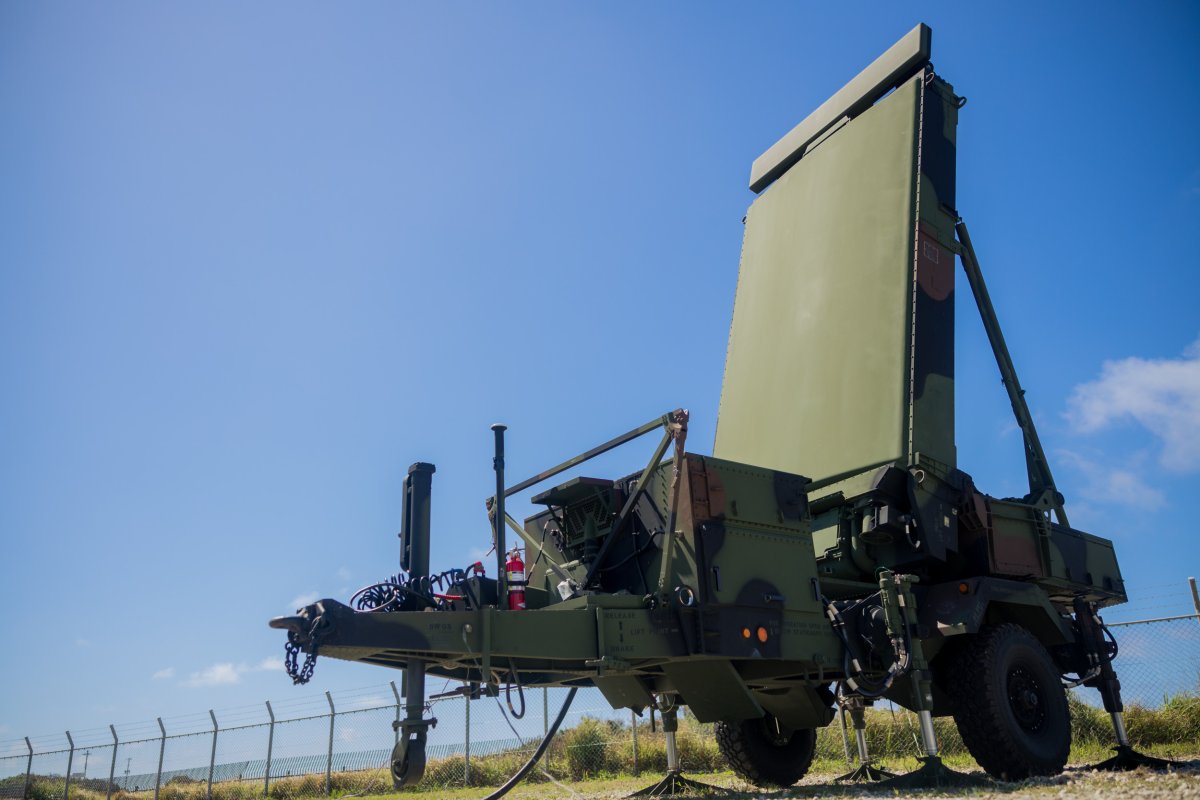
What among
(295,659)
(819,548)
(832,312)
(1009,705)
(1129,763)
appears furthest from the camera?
(832,312)

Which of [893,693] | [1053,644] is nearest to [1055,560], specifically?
[1053,644]

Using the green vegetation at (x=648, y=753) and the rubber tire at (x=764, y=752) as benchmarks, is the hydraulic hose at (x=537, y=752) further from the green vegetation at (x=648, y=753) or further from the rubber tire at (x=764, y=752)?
the green vegetation at (x=648, y=753)

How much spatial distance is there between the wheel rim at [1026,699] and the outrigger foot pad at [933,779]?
0.59 m

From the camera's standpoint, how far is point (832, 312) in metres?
8.41

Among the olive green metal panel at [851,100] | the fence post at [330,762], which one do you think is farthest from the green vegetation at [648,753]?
the olive green metal panel at [851,100]

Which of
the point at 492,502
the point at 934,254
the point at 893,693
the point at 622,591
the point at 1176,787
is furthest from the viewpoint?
the point at 934,254

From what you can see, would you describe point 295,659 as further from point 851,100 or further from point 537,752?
point 851,100

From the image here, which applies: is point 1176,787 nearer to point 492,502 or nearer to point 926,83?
point 492,502

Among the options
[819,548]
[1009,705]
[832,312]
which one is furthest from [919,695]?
[832,312]

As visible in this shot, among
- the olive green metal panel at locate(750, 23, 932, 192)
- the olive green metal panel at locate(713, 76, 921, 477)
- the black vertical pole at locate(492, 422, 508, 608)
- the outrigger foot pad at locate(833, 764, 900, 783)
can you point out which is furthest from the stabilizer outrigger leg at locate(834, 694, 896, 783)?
the olive green metal panel at locate(750, 23, 932, 192)

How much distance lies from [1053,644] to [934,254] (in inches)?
131

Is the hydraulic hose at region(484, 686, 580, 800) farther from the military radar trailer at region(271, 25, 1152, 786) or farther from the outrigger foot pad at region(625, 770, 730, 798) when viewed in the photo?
the outrigger foot pad at region(625, 770, 730, 798)

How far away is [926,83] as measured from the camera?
27.9ft

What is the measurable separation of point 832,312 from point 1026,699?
3451 millimetres
